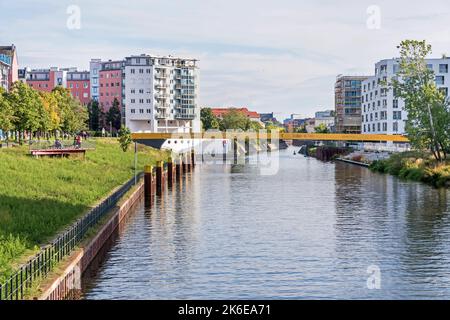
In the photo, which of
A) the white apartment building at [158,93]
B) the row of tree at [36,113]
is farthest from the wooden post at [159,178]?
the white apartment building at [158,93]

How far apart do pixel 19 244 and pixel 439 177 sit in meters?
51.8

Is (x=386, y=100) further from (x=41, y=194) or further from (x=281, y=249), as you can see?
(x=281, y=249)

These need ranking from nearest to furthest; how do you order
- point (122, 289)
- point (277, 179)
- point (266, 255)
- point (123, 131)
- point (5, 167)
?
point (122, 289), point (266, 255), point (5, 167), point (277, 179), point (123, 131)

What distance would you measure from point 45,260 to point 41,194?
820 inches

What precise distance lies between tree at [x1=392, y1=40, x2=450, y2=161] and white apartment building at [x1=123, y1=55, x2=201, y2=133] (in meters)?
106

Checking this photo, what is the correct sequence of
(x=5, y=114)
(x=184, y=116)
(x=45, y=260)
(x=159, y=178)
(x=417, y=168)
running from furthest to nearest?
(x=184, y=116), (x=417, y=168), (x=5, y=114), (x=159, y=178), (x=45, y=260)

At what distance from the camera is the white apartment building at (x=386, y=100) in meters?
136

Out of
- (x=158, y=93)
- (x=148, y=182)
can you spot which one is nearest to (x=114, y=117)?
(x=158, y=93)

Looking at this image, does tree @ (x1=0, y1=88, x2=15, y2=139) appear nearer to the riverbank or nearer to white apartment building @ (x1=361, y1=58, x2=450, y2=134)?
the riverbank

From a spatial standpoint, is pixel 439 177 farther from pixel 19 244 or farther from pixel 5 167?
pixel 19 244

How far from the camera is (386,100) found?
139750mm

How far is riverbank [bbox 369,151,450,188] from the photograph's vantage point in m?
71.1

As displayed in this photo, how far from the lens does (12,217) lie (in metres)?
34.5
